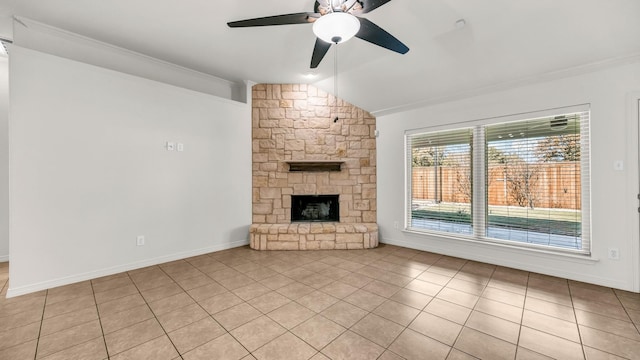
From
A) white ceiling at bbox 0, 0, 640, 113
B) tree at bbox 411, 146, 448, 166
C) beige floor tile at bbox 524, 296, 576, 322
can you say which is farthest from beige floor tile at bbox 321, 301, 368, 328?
white ceiling at bbox 0, 0, 640, 113

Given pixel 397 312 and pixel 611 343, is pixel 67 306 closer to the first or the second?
pixel 397 312

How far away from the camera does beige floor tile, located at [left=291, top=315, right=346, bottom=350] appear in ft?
6.27

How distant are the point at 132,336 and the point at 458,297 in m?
2.94

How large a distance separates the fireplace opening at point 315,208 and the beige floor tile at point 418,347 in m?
2.99

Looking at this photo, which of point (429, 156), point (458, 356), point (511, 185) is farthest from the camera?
point (429, 156)

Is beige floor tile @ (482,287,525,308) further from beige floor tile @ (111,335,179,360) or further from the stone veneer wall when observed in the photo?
beige floor tile @ (111,335,179,360)

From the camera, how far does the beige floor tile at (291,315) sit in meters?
2.16

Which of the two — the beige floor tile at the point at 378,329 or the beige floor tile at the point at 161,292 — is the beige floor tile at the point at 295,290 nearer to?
the beige floor tile at the point at 378,329

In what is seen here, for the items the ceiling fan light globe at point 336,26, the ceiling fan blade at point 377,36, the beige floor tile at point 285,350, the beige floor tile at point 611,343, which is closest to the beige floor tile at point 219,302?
the beige floor tile at point 285,350

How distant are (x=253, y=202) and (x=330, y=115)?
7.07 ft

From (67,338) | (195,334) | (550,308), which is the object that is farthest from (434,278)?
(67,338)

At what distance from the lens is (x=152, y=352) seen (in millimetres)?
1788

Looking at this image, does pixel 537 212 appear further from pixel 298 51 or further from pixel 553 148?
pixel 298 51

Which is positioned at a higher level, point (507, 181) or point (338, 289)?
point (507, 181)
